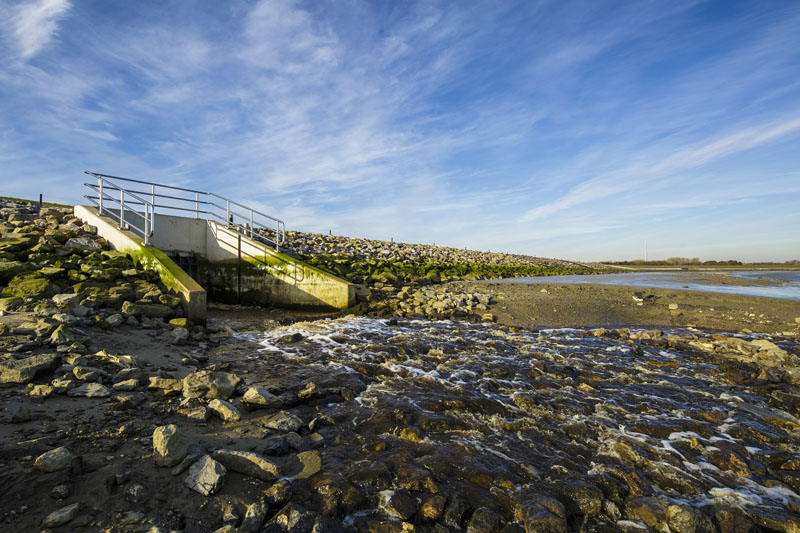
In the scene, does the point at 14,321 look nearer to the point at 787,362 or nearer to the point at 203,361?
the point at 203,361

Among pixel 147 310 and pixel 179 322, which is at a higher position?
pixel 147 310

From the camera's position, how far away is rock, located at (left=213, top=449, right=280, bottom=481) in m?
3.50

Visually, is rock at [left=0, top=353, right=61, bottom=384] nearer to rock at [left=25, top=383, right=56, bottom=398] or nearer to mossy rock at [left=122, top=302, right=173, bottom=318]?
rock at [left=25, top=383, right=56, bottom=398]

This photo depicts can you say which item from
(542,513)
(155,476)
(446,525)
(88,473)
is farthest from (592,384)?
(88,473)

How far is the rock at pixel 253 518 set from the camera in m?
2.82

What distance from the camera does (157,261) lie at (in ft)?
36.2

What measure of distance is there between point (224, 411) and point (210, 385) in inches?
36.3

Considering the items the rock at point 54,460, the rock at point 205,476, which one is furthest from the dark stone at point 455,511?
the rock at point 54,460

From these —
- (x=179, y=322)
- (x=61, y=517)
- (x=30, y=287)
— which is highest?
(x=30, y=287)

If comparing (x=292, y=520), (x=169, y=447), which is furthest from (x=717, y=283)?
(x=169, y=447)

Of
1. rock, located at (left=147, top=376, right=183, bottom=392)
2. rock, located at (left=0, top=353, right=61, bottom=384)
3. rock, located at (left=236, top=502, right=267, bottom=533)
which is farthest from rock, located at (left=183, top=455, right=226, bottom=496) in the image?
rock, located at (left=0, top=353, right=61, bottom=384)

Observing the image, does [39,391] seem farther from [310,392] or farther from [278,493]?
[278,493]

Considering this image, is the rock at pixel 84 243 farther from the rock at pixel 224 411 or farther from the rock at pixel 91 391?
the rock at pixel 224 411

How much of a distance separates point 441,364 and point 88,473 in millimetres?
5658
